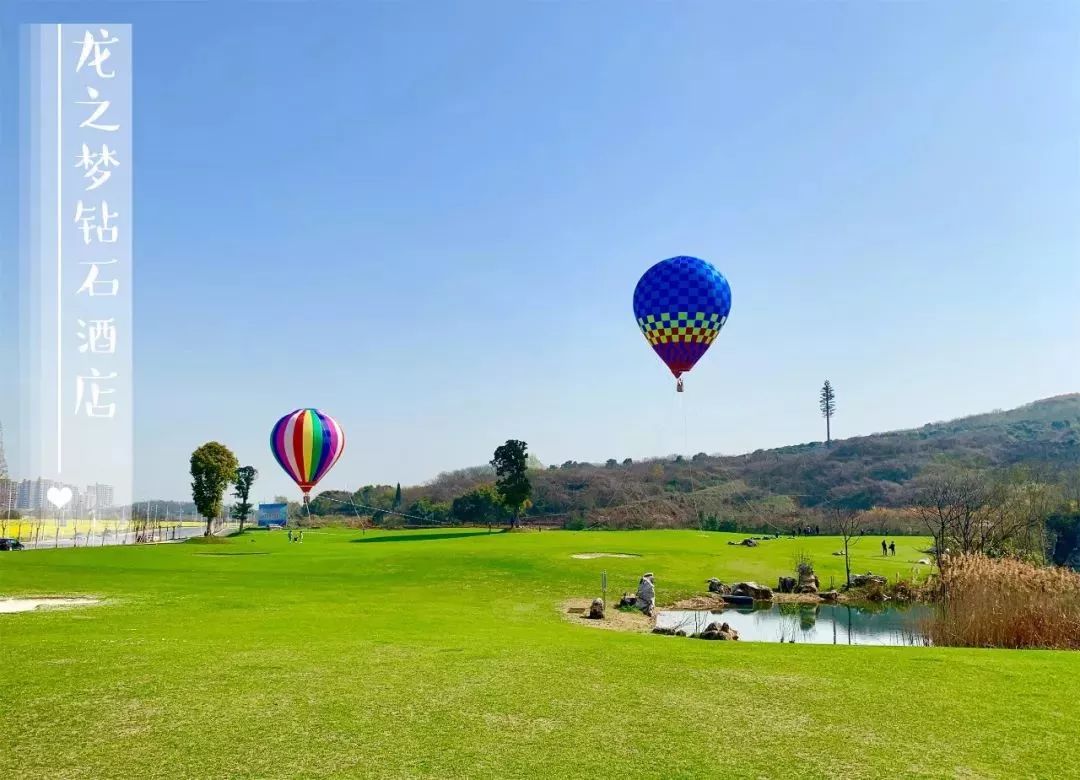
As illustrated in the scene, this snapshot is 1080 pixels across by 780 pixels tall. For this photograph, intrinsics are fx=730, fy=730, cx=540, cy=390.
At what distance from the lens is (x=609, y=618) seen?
2278 centimetres

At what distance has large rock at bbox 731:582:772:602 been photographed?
2922cm

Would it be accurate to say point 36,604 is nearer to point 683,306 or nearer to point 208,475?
point 683,306

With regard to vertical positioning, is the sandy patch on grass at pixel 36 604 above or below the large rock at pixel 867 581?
above

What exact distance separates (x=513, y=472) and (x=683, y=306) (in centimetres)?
4693

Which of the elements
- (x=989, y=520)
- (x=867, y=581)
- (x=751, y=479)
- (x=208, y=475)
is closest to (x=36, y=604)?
(x=867, y=581)

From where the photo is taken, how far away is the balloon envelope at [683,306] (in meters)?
25.9

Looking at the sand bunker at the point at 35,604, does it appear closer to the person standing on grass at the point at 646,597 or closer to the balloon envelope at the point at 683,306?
the person standing on grass at the point at 646,597

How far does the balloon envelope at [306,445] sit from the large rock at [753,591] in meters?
19.9

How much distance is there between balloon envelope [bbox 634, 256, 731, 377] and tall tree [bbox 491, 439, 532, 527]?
4466 centimetres

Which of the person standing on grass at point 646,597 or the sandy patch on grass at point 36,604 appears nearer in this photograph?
the sandy patch on grass at point 36,604

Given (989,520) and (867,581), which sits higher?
(989,520)

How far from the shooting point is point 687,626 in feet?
74.4

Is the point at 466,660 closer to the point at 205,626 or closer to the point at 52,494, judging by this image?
the point at 205,626

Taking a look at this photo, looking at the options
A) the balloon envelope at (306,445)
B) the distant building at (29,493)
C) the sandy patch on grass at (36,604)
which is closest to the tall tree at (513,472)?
the balloon envelope at (306,445)
